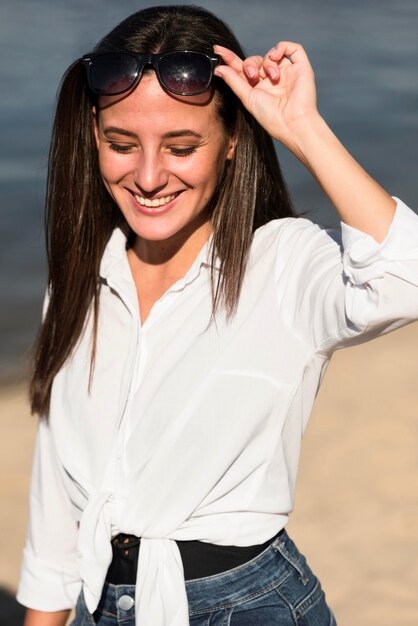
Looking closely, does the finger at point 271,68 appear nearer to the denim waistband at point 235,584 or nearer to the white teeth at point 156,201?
the white teeth at point 156,201

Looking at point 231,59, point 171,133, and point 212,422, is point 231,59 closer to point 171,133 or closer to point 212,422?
point 171,133

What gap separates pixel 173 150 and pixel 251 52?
9306mm

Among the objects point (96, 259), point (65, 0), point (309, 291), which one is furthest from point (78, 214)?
point (65, 0)

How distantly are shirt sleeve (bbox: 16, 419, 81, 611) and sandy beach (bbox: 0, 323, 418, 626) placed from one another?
1989 mm

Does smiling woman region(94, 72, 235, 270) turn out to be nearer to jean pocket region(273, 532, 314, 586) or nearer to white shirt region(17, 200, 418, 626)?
white shirt region(17, 200, 418, 626)

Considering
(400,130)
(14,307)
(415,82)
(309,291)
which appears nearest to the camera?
(309,291)

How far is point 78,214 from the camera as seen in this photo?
2.79m

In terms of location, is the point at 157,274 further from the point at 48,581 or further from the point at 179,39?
the point at 48,581

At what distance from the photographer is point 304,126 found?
2.28 m

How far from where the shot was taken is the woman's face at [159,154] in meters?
2.46

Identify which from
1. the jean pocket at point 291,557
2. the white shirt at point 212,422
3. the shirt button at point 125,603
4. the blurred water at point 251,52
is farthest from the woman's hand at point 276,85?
the blurred water at point 251,52

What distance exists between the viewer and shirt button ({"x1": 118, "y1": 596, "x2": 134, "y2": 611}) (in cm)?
242

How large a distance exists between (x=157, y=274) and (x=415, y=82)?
10.8m

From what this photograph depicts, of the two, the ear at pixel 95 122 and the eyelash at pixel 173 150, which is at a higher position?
the ear at pixel 95 122
